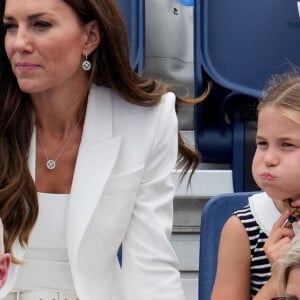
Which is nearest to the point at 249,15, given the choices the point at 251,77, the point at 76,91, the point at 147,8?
the point at 251,77

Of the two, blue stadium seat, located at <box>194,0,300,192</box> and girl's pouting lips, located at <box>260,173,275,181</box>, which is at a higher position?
blue stadium seat, located at <box>194,0,300,192</box>

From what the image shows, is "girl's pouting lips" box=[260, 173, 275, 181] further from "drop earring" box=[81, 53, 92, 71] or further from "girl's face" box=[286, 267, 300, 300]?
"drop earring" box=[81, 53, 92, 71]

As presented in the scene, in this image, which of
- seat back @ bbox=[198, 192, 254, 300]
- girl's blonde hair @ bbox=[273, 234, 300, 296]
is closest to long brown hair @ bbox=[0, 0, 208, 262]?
seat back @ bbox=[198, 192, 254, 300]

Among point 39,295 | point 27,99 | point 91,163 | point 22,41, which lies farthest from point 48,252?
point 22,41

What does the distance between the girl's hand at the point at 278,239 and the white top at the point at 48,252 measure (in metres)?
0.53

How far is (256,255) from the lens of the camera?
165 centimetres

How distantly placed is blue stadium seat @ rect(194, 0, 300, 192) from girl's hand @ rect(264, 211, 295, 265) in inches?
33.4

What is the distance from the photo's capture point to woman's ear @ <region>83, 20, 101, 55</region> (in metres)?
1.92

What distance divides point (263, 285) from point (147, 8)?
4.07 feet

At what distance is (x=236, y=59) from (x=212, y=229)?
0.73 meters

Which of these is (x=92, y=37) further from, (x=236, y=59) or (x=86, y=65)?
(x=236, y=59)

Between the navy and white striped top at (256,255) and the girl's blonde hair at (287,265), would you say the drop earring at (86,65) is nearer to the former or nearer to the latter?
the navy and white striped top at (256,255)

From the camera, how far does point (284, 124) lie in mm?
1559

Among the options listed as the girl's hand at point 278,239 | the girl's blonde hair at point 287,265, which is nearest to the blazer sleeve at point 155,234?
the girl's hand at point 278,239
